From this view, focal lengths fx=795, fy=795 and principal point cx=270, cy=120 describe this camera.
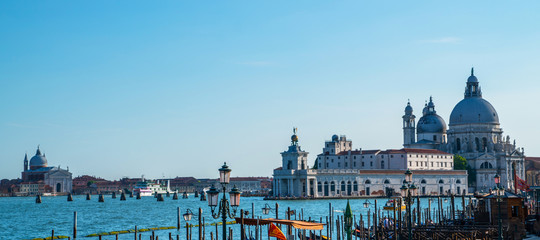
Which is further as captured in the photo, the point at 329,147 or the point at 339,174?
the point at 329,147

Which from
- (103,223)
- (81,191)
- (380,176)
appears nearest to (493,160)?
(380,176)

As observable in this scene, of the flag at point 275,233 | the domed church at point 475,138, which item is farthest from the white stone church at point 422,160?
the flag at point 275,233

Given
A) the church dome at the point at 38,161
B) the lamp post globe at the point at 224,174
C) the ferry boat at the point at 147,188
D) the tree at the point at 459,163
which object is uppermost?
the church dome at the point at 38,161

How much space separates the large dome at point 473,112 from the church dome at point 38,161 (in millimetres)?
101826

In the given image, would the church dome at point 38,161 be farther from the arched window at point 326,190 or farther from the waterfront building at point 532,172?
the waterfront building at point 532,172

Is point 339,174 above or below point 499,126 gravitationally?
below

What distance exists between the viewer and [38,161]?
184125 millimetres

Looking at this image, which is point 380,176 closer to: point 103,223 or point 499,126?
point 499,126

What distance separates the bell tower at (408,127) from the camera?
126 meters

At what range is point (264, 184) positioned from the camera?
19912 centimetres

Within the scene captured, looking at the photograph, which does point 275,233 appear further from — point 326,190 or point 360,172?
point 360,172

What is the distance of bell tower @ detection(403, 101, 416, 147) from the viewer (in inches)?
4980

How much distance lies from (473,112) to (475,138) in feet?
13.3

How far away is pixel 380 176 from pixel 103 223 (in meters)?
53.8
